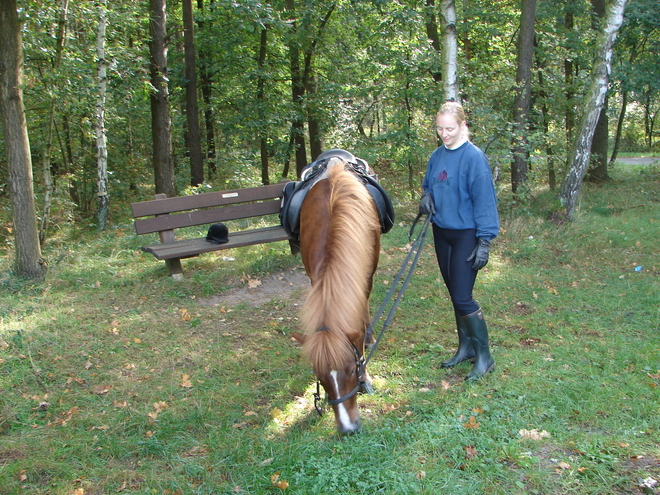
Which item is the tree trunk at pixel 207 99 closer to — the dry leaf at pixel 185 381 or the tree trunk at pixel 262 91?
the tree trunk at pixel 262 91

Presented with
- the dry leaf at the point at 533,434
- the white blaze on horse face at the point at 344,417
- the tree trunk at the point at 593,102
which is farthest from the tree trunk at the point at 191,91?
the dry leaf at the point at 533,434

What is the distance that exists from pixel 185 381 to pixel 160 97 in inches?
316

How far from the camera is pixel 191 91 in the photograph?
500 inches

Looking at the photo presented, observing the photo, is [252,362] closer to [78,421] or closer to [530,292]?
[78,421]

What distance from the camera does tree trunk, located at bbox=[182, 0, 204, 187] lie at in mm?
12164

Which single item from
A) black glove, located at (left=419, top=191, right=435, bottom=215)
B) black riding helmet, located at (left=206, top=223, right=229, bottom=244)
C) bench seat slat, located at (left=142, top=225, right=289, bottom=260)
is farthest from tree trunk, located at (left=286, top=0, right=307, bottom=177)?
black glove, located at (left=419, top=191, right=435, bottom=215)

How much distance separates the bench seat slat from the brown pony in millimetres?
2583

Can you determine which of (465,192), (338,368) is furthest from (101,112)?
(338,368)

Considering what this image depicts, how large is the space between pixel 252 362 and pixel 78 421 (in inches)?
56.1

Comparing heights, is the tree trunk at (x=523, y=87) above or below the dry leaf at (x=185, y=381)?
above

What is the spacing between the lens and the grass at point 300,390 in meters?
2.87

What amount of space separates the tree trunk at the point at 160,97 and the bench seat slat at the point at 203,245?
4488mm

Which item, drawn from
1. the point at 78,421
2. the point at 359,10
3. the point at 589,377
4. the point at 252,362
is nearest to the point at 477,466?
the point at 589,377

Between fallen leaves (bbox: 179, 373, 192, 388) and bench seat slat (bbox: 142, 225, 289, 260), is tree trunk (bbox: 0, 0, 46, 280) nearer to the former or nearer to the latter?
bench seat slat (bbox: 142, 225, 289, 260)
